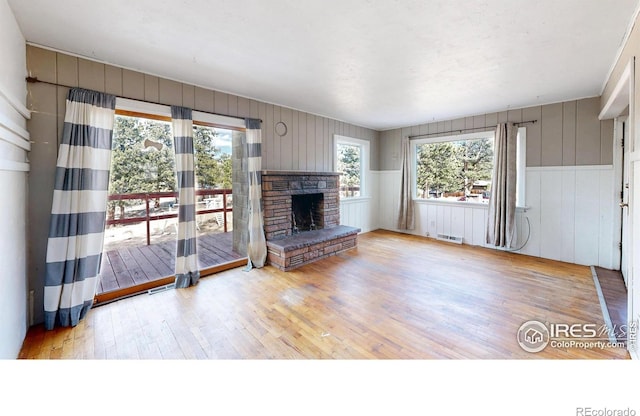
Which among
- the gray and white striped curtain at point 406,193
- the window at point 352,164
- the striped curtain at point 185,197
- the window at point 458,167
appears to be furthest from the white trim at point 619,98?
the striped curtain at point 185,197

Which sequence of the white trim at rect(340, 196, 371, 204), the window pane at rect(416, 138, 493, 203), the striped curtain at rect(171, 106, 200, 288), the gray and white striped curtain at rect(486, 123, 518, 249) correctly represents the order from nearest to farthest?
the striped curtain at rect(171, 106, 200, 288), the gray and white striped curtain at rect(486, 123, 518, 249), the window pane at rect(416, 138, 493, 203), the white trim at rect(340, 196, 371, 204)

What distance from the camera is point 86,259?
2357 millimetres

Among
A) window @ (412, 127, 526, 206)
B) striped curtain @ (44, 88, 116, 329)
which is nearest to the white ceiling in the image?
striped curtain @ (44, 88, 116, 329)

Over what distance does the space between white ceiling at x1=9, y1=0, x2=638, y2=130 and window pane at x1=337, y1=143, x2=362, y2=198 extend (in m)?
2.08

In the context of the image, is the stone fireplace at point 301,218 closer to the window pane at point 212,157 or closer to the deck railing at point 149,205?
the window pane at point 212,157

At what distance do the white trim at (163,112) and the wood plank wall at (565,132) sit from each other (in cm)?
408

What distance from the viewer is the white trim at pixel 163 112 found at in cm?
263

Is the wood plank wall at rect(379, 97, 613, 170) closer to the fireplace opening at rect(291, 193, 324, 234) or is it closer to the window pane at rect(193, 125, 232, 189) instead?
the fireplace opening at rect(291, 193, 324, 234)

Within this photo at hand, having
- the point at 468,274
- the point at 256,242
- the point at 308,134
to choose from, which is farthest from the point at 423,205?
the point at 256,242

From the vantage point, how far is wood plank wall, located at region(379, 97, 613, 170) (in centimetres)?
353

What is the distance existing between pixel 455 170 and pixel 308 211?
2.93 meters
